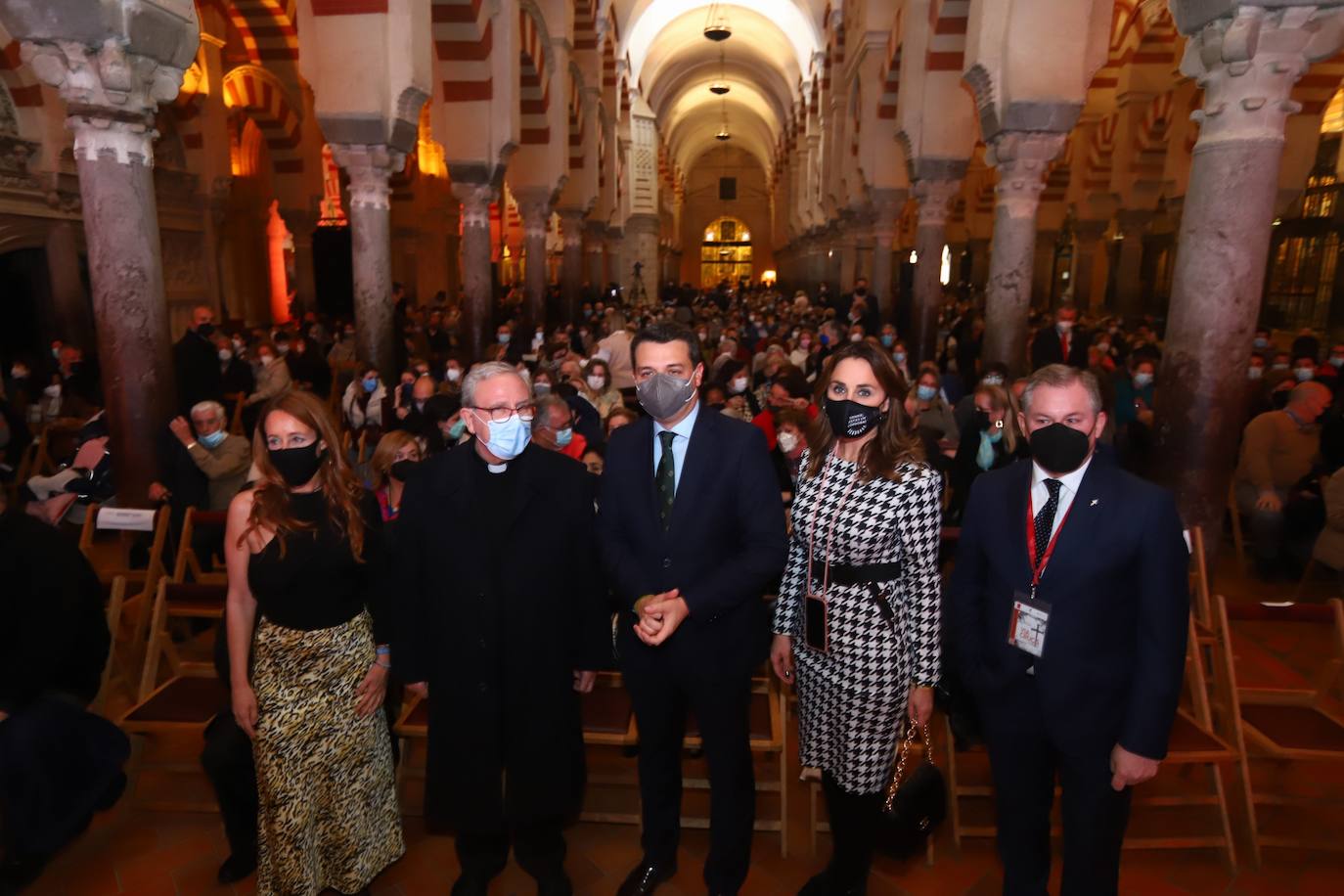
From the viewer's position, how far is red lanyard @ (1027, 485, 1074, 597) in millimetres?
1984

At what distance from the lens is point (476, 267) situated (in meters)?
10.3

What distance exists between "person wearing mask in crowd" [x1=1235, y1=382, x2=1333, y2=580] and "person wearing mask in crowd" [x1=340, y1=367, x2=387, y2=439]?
19.7 ft

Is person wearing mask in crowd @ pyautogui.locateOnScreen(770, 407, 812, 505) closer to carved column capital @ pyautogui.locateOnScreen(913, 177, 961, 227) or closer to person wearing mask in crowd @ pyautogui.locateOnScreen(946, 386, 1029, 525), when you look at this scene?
person wearing mask in crowd @ pyautogui.locateOnScreen(946, 386, 1029, 525)

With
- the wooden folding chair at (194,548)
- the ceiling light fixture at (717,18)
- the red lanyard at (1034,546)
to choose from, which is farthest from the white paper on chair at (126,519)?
the ceiling light fixture at (717,18)

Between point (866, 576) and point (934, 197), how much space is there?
8953mm

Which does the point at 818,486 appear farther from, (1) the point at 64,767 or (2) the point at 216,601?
(2) the point at 216,601

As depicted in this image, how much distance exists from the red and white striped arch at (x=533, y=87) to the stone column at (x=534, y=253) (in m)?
0.91

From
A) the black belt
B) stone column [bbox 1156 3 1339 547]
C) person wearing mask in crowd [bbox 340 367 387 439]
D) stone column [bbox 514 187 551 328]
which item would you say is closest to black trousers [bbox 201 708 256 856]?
the black belt

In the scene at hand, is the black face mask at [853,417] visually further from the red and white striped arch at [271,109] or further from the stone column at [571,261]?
the stone column at [571,261]

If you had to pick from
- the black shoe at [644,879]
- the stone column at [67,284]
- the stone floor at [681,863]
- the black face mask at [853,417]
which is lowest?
the stone floor at [681,863]

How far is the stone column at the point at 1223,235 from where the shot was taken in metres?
3.94

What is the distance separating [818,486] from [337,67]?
21.3 feet

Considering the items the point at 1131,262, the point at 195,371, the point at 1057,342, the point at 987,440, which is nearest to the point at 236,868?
the point at 987,440

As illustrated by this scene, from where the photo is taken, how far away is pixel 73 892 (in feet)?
8.60
